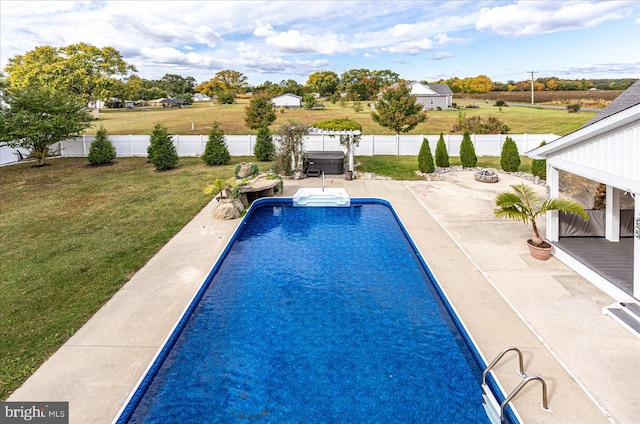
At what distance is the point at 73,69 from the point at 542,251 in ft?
190

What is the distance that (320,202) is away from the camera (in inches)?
574

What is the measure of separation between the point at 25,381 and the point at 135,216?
26.7ft

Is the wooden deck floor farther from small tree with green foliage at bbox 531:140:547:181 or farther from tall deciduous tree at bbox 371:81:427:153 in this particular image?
tall deciduous tree at bbox 371:81:427:153

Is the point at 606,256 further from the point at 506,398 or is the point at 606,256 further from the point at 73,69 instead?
the point at 73,69

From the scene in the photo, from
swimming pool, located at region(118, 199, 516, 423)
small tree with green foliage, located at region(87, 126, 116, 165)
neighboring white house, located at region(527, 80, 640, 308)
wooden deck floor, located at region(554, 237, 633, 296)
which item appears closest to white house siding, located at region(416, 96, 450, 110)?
small tree with green foliage, located at region(87, 126, 116, 165)

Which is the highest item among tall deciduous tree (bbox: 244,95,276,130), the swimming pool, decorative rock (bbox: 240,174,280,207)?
tall deciduous tree (bbox: 244,95,276,130)

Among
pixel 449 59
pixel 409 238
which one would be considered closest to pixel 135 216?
pixel 409 238

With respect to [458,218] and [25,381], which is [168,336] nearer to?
[25,381]

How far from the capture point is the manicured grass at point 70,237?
6.40 m

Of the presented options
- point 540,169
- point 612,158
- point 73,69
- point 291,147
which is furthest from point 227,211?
point 73,69

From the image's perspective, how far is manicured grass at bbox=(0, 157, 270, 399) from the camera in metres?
6.40

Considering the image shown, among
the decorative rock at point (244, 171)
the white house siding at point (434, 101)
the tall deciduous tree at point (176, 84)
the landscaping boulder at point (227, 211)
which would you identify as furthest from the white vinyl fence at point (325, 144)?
the tall deciduous tree at point (176, 84)

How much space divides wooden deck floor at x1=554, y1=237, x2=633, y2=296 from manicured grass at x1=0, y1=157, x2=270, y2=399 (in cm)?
970

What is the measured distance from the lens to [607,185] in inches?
301
